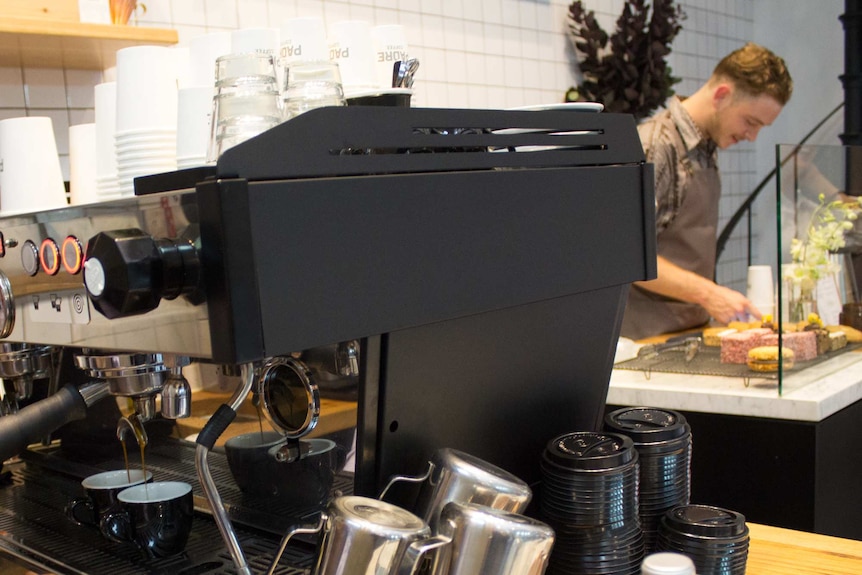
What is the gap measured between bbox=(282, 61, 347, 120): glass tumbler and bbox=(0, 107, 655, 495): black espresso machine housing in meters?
0.10

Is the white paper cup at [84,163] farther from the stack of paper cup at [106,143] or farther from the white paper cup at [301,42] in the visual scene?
the white paper cup at [301,42]

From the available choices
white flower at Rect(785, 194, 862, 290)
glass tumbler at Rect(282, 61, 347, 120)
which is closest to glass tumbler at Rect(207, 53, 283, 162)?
glass tumbler at Rect(282, 61, 347, 120)

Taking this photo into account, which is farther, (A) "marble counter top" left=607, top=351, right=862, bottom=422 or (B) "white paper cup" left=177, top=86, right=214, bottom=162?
(A) "marble counter top" left=607, top=351, right=862, bottom=422

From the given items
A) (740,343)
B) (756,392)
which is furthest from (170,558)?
(740,343)

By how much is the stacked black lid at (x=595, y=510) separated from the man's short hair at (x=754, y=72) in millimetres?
2054

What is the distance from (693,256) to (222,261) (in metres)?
2.42

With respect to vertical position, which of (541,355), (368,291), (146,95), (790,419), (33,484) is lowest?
(790,419)

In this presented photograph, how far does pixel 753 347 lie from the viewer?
1865 mm

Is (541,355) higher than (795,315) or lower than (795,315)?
higher

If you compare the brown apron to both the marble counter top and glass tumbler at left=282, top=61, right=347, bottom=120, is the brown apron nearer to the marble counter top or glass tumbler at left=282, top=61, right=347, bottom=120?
the marble counter top

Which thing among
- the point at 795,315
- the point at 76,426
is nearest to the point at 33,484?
the point at 76,426

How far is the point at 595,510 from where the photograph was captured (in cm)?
78

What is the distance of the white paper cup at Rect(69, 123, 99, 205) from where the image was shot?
1.03 metres

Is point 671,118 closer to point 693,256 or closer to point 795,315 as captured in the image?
point 693,256
